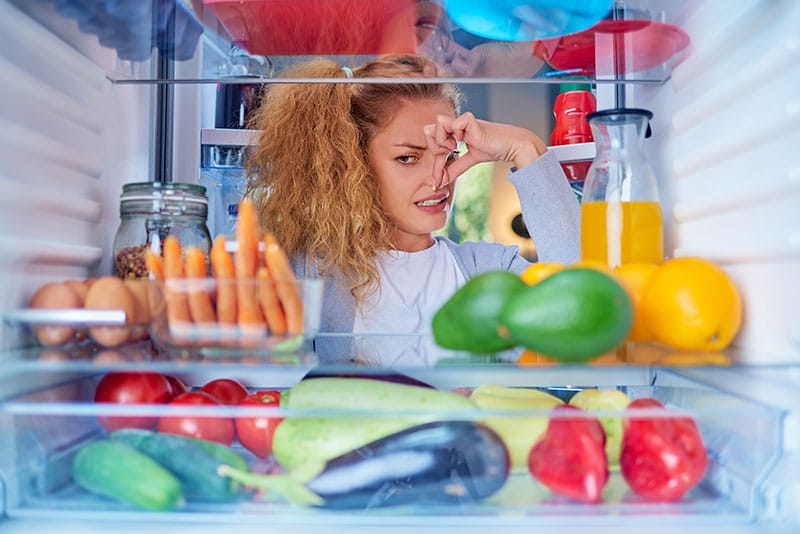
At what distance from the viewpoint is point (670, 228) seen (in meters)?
1.10

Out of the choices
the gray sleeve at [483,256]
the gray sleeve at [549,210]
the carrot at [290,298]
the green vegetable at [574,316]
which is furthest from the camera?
the gray sleeve at [483,256]

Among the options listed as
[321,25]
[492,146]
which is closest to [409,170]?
[492,146]

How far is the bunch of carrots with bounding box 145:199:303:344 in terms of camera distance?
806 mm

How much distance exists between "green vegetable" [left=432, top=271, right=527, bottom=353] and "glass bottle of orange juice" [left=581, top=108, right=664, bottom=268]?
0.75 feet

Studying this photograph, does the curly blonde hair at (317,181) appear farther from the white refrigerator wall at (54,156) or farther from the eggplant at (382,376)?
the eggplant at (382,376)

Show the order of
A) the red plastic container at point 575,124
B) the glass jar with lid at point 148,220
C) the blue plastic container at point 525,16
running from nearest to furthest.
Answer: the blue plastic container at point 525,16 < the glass jar with lid at point 148,220 < the red plastic container at point 575,124

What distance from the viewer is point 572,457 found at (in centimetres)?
76

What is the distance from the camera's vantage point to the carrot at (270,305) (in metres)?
0.81

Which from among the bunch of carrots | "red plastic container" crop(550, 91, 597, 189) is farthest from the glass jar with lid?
"red plastic container" crop(550, 91, 597, 189)

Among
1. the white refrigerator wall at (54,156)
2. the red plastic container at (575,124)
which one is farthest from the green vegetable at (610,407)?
the red plastic container at (575,124)

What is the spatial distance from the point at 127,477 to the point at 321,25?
67 cm

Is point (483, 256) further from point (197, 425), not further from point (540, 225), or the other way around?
point (197, 425)

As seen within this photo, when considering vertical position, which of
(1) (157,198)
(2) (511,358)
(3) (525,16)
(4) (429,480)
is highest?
(3) (525,16)

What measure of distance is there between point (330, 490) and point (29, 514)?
312 mm
